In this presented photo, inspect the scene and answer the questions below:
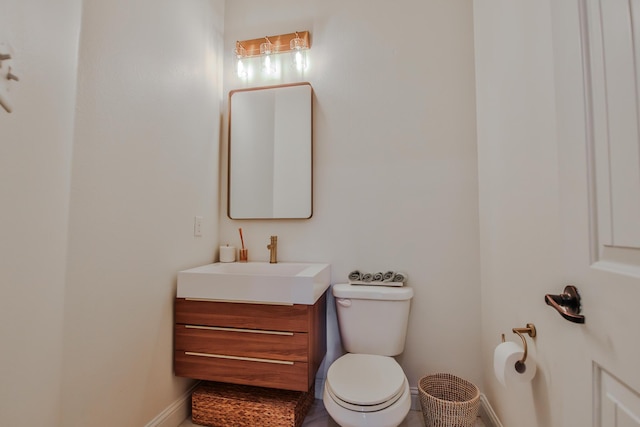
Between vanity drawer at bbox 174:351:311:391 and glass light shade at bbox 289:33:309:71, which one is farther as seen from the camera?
glass light shade at bbox 289:33:309:71

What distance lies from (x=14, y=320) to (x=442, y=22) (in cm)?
237

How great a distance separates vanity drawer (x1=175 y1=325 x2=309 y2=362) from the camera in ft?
4.42

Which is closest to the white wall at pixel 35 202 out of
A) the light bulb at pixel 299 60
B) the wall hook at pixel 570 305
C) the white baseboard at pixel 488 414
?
the light bulb at pixel 299 60

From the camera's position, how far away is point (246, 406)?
143 centimetres

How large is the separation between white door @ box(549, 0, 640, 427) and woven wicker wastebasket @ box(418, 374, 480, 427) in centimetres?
79

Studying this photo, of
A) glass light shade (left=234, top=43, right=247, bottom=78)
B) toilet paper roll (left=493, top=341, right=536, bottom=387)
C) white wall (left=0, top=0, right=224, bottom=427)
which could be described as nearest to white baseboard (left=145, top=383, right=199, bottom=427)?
white wall (left=0, top=0, right=224, bottom=427)

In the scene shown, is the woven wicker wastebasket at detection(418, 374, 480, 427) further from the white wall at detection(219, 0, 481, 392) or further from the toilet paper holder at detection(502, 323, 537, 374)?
the toilet paper holder at detection(502, 323, 537, 374)

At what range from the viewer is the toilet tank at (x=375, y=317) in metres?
1.55

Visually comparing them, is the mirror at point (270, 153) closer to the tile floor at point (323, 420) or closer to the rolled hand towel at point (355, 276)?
the rolled hand towel at point (355, 276)

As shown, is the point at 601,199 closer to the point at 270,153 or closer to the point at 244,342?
the point at 244,342

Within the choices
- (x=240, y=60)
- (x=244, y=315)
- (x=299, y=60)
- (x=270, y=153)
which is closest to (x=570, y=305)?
(x=244, y=315)

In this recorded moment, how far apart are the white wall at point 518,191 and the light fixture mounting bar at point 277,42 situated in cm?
104

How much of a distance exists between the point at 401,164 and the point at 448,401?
4.18ft

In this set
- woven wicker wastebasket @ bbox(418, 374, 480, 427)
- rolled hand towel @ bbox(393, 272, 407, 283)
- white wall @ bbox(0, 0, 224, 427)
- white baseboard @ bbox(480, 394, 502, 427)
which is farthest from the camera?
rolled hand towel @ bbox(393, 272, 407, 283)
